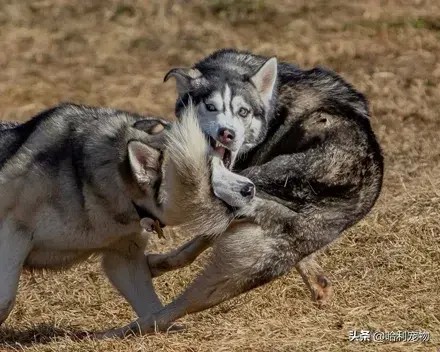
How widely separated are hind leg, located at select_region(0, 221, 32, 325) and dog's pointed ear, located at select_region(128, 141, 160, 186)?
0.82 meters

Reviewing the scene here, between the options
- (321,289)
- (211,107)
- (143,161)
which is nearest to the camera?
(143,161)

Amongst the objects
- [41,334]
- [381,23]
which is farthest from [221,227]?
[381,23]

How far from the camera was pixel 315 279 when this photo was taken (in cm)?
780

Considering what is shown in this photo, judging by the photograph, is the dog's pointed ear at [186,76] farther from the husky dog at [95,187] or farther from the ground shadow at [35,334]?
the ground shadow at [35,334]

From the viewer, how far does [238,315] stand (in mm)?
7422

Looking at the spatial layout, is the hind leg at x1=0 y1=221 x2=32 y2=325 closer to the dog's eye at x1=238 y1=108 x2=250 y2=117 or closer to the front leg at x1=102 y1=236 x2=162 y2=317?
the front leg at x1=102 y1=236 x2=162 y2=317

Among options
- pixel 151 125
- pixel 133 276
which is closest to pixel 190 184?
pixel 151 125

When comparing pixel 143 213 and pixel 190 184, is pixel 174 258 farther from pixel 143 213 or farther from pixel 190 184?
pixel 190 184

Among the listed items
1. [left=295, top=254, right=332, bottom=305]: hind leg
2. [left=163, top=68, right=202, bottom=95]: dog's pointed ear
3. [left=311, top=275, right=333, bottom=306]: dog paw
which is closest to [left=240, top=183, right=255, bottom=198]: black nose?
[left=163, top=68, right=202, bottom=95]: dog's pointed ear

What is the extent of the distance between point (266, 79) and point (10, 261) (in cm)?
202

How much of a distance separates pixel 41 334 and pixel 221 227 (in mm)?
1571

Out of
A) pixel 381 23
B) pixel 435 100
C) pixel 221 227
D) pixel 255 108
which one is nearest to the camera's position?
pixel 221 227

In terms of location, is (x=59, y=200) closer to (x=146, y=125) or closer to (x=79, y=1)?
(x=146, y=125)

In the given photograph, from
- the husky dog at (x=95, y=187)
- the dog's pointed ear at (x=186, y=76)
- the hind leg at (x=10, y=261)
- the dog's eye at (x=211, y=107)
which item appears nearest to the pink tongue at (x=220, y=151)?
the husky dog at (x=95, y=187)
